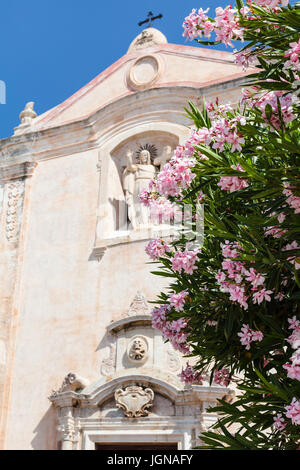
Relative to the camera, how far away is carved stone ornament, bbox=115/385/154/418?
10.1m

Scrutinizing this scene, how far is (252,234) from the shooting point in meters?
4.23

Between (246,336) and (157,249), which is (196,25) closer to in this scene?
(157,249)

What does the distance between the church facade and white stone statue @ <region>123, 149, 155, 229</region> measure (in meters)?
0.03

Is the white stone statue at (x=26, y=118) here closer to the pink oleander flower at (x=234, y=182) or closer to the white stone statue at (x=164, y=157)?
the white stone statue at (x=164, y=157)

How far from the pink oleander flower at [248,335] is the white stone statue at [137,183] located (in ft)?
24.7

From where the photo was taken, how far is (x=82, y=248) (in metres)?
12.1

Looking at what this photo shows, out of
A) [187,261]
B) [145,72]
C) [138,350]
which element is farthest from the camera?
[145,72]

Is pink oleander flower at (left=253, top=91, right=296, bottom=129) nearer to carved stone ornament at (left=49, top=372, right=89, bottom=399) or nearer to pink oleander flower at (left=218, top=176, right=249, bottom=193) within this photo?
pink oleander flower at (left=218, top=176, right=249, bottom=193)

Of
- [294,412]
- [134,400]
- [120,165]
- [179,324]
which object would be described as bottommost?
[294,412]

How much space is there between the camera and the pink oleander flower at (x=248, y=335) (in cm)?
441

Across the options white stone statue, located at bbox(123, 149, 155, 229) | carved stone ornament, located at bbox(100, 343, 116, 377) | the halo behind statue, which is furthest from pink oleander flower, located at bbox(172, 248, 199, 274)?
the halo behind statue

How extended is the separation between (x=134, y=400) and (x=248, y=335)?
20.2 feet

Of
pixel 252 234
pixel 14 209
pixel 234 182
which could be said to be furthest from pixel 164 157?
pixel 252 234
